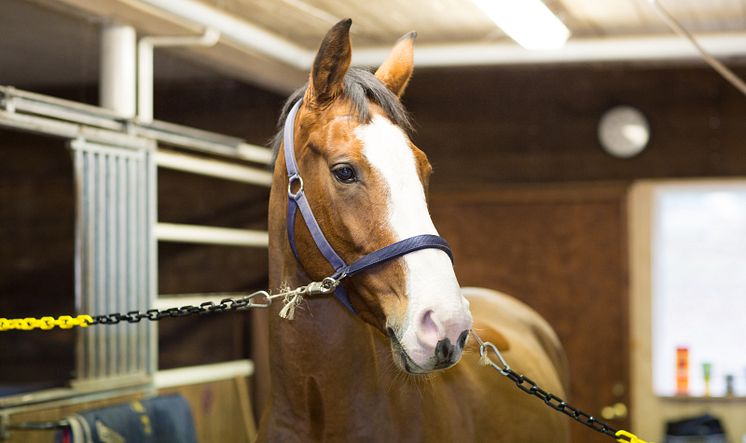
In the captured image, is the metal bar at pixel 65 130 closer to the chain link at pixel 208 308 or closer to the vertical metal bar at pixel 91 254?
the vertical metal bar at pixel 91 254

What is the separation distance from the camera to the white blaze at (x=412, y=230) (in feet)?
5.64

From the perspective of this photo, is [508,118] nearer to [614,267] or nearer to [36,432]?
[614,267]

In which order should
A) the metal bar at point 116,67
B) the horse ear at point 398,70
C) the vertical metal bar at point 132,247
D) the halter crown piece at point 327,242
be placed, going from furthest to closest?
1. the metal bar at point 116,67
2. the vertical metal bar at point 132,247
3. the horse ear at point 398,70
4. the halter crown piece at point 327,242

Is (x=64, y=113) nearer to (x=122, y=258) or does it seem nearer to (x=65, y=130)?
(x=65, y=130)

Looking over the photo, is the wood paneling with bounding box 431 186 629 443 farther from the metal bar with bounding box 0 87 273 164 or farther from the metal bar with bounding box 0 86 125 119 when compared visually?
the metal bar with bounding box 0 86 125 119

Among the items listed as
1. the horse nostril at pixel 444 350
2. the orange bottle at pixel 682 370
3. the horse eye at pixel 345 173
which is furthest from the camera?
the orange bottle at pixel 682 370

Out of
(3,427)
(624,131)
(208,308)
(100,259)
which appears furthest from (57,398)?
(624,131)

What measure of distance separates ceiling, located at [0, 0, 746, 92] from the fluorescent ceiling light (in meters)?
0.16

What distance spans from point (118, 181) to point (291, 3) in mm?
1061

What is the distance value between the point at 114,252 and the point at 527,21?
1.83 m

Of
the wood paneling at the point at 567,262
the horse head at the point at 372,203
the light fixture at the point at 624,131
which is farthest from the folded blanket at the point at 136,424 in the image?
the light fixture at the point at 624,131

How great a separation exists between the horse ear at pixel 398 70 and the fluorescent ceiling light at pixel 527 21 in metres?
1.24

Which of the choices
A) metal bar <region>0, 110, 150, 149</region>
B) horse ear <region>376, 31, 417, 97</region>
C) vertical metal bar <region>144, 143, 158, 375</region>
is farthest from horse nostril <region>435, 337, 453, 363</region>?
vertical metal bar <region>144, 143, 158, 375</region>

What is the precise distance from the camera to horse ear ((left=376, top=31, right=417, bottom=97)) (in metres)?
2.29
